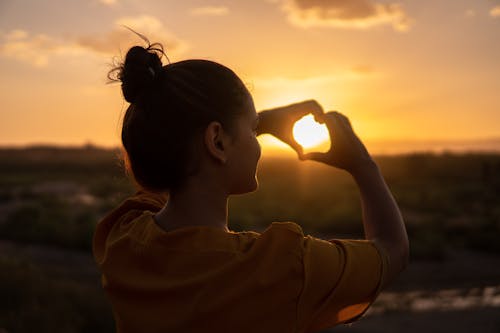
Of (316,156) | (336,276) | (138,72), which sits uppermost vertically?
(138,72)

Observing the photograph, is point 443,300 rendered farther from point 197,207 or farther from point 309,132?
point 197,207

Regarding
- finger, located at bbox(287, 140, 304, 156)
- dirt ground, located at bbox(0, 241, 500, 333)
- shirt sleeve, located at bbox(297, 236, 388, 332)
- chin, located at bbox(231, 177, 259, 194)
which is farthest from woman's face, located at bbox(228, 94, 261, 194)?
dirt ground, located at bbox(0, 241, 500, 333)

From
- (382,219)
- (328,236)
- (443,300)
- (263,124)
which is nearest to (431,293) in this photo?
(443,300)

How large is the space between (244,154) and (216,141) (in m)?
0.08

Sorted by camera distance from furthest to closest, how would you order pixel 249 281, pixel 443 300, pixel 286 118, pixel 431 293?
pixel 431 293 < pixel 443 300 < pixel 286 118 < pixel 249 281

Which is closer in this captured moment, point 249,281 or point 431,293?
point 249,281

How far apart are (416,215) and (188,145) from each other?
25.3 metres

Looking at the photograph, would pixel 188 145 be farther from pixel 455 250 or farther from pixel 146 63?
pixel 455 250

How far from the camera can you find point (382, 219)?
1.46 m

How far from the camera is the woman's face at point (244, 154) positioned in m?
1.53

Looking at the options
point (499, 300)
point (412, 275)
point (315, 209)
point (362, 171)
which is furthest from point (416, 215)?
point (362, 171)

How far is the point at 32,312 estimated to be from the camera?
6.48m

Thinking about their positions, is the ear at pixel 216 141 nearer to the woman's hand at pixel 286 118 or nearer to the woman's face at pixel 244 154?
the woman's face at pixel 244 154

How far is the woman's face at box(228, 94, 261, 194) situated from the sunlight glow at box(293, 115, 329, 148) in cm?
14
